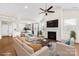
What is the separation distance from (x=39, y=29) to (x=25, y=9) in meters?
0.50

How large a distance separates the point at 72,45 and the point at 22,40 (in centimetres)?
103

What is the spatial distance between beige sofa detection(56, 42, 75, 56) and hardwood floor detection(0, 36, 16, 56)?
0.91 metres

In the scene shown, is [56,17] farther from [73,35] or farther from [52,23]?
[73,35]

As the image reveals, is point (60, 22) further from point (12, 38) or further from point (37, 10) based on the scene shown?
point (12, 38)

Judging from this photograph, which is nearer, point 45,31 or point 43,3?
point 43,3

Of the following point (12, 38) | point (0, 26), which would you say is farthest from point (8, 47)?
point (0, 26)

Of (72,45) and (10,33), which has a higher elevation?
(10,33)

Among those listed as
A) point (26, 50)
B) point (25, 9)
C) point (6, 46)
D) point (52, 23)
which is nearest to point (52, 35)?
point (52, 23)

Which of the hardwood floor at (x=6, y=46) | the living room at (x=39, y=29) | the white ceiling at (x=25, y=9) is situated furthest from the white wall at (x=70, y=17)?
the hardwood floor at (x=6, y=46)

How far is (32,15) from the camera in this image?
2691mm

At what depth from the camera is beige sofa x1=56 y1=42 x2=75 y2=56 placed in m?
2.59

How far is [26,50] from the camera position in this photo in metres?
2.63

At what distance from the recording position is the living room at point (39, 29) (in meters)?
2.58

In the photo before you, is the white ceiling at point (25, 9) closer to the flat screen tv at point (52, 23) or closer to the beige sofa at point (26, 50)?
the flat screen tv at point (52, 23)
